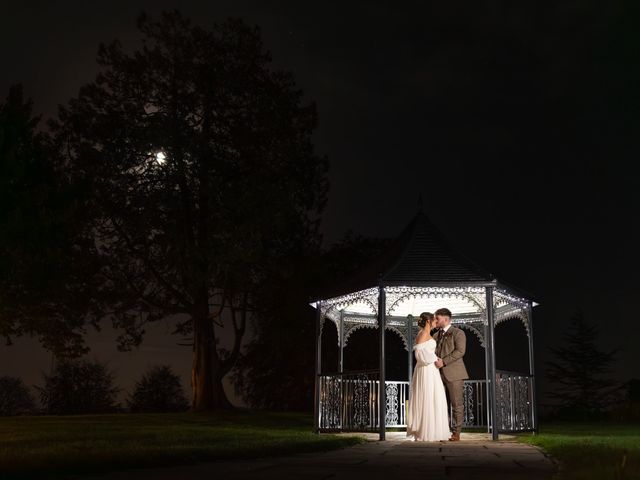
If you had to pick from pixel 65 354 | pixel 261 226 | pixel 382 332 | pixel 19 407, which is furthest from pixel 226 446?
pixel 19 407

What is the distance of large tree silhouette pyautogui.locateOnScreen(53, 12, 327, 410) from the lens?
24.5m

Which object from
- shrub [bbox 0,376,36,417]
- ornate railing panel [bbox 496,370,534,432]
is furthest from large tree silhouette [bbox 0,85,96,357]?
ornate railing panel [bbox 496,370,534,432]

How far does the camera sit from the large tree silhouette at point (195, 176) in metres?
24.5

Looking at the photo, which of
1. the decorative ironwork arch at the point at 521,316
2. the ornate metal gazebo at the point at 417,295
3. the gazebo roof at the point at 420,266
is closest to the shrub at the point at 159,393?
the ornate metal gazebo at the point at 417,295

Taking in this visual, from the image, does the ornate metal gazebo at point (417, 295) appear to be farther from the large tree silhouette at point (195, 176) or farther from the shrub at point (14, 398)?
the shrub at point (14, 398)

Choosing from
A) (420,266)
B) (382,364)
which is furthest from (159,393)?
(420,266)

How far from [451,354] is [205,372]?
49.2 ft

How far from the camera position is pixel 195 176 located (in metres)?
25.2

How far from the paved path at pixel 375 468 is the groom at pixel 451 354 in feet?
12.9

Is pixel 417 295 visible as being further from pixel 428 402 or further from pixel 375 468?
pixel 375 468

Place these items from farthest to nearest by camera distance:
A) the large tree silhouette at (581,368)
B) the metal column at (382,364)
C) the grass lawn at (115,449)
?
the large tree silhouette at (581,368) → the metal column at (382,364) → the grass lawn at (115,449)

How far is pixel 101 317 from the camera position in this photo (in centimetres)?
2575

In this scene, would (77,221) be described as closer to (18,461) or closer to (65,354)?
(65,354)

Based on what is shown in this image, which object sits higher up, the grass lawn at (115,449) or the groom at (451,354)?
the groom at (451,354)
